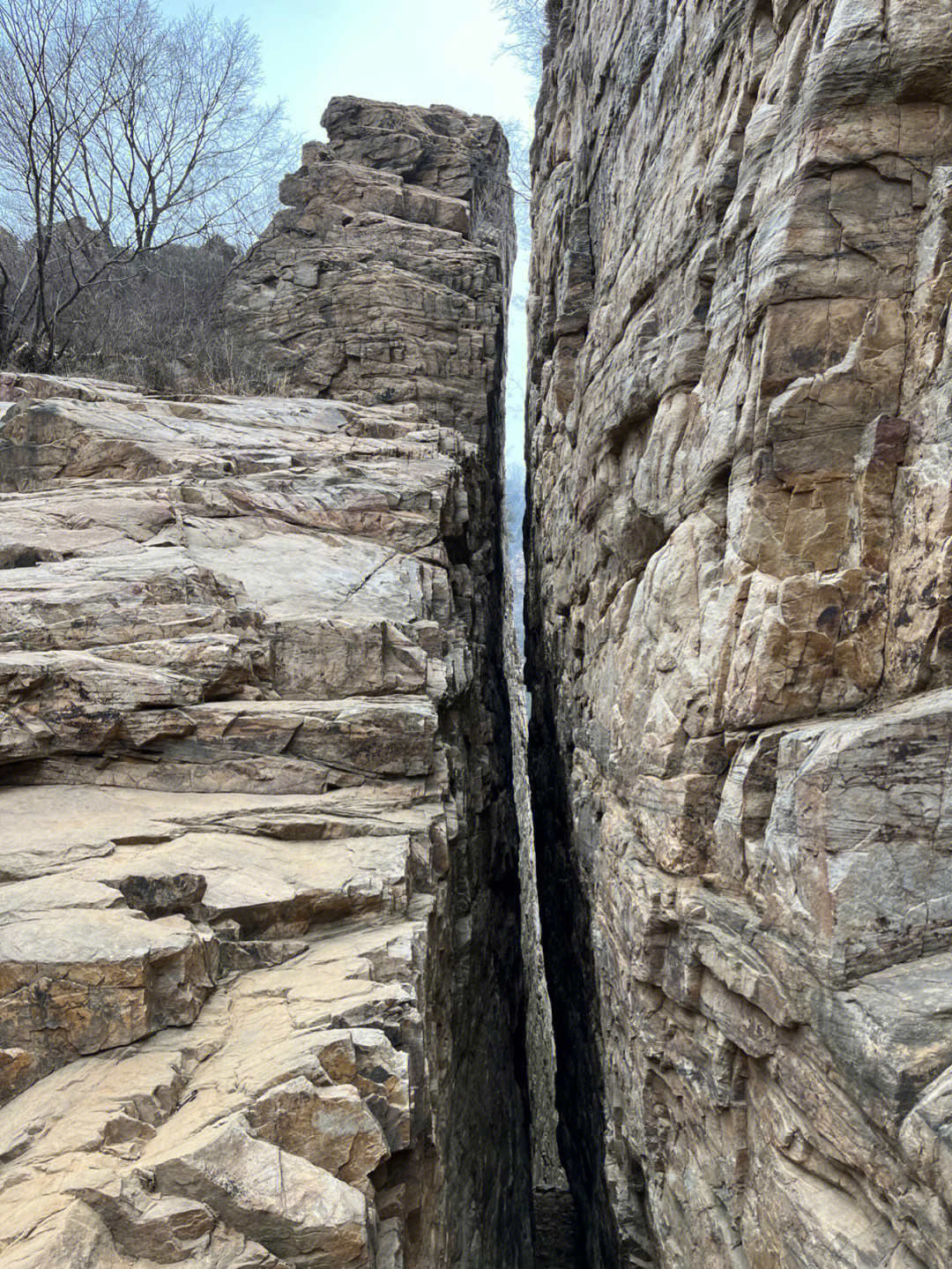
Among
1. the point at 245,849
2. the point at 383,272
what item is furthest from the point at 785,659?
the point at 383,272

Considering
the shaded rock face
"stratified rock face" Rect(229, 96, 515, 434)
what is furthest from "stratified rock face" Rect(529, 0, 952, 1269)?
"stratified rock face" Rect(229, 96, 515, 434)

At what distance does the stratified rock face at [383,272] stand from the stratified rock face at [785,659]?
8.33 metres

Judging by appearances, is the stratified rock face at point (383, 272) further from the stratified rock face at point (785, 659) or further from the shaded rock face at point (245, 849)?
the stratified rock face at point (785, 659)

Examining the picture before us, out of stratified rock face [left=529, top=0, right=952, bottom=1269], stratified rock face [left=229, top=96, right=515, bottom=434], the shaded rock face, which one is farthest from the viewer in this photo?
stratified rock face [left=229, top=96, right=515, bottom=434]

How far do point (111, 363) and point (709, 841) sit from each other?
15.8m

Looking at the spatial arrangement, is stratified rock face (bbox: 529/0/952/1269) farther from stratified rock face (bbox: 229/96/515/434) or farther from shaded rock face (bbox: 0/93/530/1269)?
stratified rock face (bbox: 229/96/515/434)

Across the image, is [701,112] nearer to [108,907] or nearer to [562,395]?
[562,395]

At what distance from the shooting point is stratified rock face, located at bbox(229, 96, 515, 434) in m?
16.7

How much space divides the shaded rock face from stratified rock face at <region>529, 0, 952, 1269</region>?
2049 millimetres

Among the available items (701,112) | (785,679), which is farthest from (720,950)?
(701,112)

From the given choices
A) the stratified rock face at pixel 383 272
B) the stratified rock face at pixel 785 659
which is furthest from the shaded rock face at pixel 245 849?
the stratified rock face at pixel 383 272

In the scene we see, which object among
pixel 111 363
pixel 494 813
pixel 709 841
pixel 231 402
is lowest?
pixel 494 813

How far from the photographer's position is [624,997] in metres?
7.91

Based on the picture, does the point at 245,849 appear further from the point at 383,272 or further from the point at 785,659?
the point at 383,272
